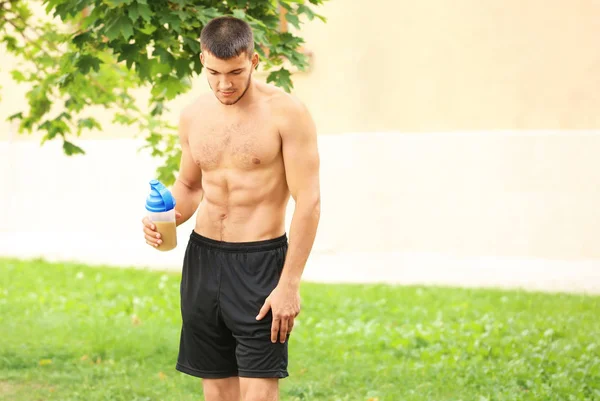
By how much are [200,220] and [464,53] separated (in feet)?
27.1

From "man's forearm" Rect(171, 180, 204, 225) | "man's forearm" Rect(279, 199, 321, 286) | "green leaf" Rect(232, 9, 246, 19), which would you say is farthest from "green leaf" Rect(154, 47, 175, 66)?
"man's forearm" Rect(279, 199, 321, 286)

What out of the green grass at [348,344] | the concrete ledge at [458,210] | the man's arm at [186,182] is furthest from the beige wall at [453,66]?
the man's arm at [186,182]

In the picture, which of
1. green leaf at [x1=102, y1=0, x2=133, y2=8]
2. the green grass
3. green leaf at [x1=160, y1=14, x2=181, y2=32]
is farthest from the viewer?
the green grass

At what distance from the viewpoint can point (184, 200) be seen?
14.3 feet

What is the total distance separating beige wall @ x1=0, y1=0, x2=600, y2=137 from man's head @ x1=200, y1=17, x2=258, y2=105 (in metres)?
8.41

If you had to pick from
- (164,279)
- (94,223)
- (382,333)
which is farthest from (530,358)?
(94,223)

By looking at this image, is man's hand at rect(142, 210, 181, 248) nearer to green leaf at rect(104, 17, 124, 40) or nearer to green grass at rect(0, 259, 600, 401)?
green leaf at rect(104, 17, 124, 40)

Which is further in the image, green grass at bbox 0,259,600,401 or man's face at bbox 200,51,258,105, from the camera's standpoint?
green grass at bbox 0,259,600,401

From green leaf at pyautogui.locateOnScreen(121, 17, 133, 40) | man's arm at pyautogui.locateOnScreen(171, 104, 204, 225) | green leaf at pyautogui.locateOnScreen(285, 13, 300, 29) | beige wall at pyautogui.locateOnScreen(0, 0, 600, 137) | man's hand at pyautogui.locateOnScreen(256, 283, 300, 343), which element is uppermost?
beige wall at pyautogui.locateOnScreen(0, 0, 600, 137)

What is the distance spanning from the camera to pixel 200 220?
4.26 m

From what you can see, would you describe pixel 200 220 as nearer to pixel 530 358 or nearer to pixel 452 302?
pixel 530 358

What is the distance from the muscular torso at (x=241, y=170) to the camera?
13.2ft

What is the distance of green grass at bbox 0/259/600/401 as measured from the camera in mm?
6625

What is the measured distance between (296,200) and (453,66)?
332 inches
